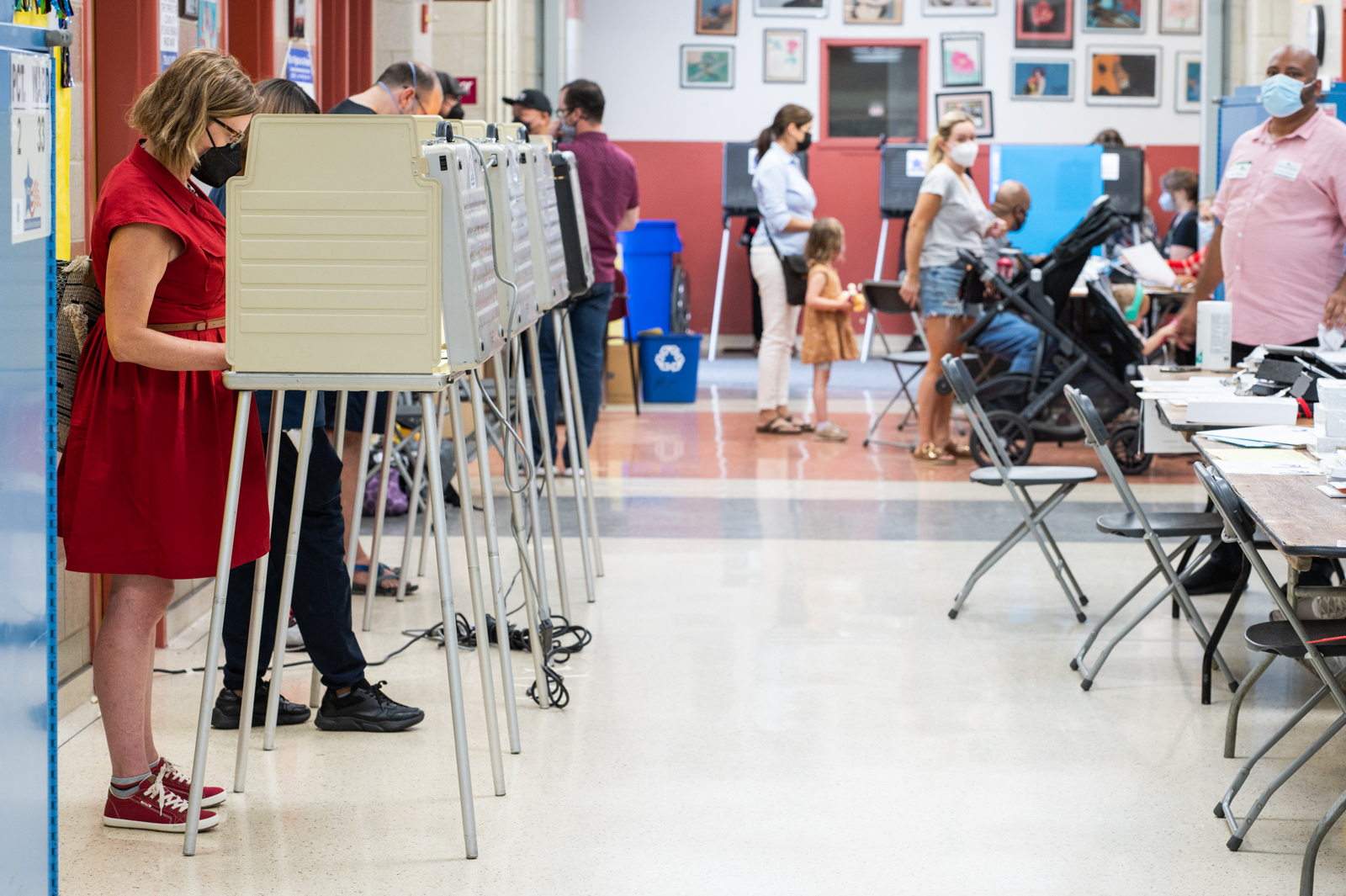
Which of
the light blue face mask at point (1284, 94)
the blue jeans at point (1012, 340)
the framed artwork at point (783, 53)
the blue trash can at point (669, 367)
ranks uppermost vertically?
the framed artwork at point (783, 53)

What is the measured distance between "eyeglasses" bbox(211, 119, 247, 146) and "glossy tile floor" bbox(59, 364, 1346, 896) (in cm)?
144

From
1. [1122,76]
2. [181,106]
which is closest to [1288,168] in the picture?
[181,106]

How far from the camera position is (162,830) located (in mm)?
3145

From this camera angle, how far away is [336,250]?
9.74ft

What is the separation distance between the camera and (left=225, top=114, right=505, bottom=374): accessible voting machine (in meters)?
2.95

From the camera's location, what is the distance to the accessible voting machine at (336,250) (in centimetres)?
295

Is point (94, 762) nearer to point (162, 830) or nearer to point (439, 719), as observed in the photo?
point (162, 830)

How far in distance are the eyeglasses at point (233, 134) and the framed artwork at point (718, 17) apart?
424 inches

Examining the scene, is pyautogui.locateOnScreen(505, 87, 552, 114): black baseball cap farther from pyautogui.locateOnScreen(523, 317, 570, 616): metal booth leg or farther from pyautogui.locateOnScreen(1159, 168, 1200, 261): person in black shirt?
pyautogui.locateOnScreen(1159, 168, 1200, 261): person in black shirt

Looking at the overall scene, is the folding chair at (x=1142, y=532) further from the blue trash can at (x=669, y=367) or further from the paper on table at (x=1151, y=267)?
the blue trash can at (x=669, y=367)

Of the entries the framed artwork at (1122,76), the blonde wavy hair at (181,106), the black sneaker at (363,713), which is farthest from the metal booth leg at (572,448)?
the framed artwork at (1122,76)

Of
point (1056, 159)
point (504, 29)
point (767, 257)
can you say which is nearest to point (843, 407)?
point (767, 257)

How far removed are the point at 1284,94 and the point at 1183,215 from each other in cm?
535

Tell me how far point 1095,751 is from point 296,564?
6.63 feet
